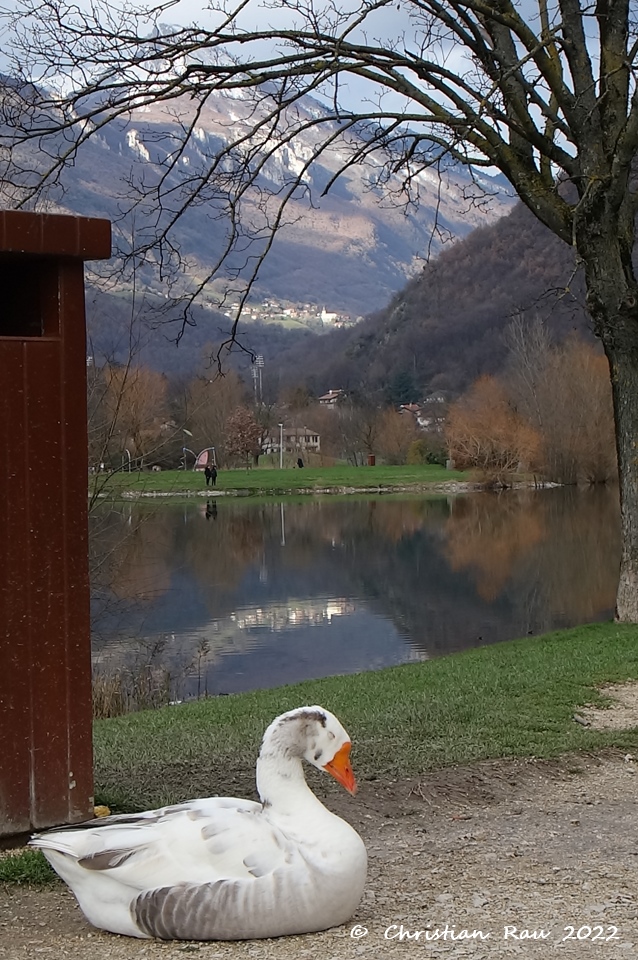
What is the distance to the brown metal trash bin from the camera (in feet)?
17.3

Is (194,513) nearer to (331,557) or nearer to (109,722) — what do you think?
(331,557)

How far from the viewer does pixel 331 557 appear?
3281cm

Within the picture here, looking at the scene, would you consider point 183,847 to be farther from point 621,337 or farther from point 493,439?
point 493,439

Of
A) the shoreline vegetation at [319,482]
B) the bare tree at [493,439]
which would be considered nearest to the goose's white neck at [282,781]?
the shoreline vegetation at [319,482]

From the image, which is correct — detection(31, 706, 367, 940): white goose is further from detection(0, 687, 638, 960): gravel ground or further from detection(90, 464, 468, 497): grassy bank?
detection(90, 464, 468, 497): grassy bank

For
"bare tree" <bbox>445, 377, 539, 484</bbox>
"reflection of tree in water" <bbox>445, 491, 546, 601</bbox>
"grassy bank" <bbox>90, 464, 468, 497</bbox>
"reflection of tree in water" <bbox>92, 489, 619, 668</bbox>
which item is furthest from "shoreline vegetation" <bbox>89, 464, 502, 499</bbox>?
"reflection of tree in water" <bbox>92, 489, 619, 668</bbox>

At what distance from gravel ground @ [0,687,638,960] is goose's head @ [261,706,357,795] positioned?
649 millimetres

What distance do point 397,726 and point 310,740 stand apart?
416 cm

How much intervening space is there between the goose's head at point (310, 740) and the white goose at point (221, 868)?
7 cm

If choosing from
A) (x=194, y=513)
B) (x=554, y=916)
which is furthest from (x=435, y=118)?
(x=194, y=513)

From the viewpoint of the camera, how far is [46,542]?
5.39 metres

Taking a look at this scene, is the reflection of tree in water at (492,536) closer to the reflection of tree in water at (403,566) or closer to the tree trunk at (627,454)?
the reflection of tree in water at (403,566)

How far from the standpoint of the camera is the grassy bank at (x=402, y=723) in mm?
7035

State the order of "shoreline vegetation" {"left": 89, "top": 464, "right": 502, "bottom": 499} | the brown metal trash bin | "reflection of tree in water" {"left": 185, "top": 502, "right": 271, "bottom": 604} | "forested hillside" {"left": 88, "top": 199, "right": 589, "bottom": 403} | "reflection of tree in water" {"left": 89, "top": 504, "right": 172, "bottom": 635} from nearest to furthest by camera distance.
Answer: the brown metal trash bin → "reflection of tree in water" {"left": 89, "top": 504, "right": 172, "bottom": 635} → "reflection of tree in water" {"left": 185, "top": 502, "right": 271, "bottom": 604} → "shoreline vegetation" {"left": 89, "top": 464, "right": 502, "bottom": 499} → "forested hillside" {"left": 88, "top": 199, "right": 589, "bottom": 403}
